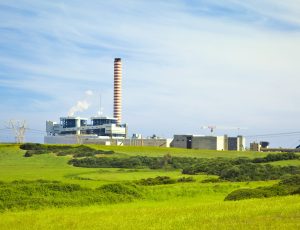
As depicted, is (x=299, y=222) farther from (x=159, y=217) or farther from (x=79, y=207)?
(x=79, y=207)

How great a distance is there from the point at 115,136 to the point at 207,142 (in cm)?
3343

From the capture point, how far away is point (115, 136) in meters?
150

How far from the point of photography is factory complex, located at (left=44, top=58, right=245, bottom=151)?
129m

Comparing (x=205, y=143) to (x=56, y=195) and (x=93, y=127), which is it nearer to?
(x=93, y=127)

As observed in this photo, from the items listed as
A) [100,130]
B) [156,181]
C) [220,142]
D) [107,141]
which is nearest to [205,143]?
[220,142]

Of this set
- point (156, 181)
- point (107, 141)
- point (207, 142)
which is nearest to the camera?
point (156, 181)

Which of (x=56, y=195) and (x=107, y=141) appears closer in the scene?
(x=56, y=195)

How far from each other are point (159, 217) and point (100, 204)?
994 centimetres

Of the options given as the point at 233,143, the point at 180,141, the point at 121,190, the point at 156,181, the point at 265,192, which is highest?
the point at 180,141

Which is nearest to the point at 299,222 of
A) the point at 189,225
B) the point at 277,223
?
the point at 277,223

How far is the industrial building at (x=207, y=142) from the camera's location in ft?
413

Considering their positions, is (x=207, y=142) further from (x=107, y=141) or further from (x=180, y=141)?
(x=107, y=141)

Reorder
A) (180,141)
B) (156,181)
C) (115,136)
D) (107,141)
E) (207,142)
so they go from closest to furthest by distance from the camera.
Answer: (156,181) → (207,142) → (180,141) → (107,141) → (115,136)

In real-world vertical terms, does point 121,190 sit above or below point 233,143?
below
